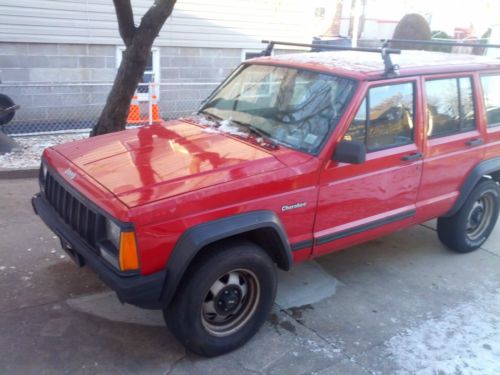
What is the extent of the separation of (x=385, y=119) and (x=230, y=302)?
1.80 metres

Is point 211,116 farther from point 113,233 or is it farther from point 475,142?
point 475,142

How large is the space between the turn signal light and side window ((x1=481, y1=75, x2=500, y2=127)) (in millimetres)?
3476

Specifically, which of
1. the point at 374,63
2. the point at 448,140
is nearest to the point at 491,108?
the point at 448,140

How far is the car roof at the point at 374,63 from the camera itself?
12.5ft

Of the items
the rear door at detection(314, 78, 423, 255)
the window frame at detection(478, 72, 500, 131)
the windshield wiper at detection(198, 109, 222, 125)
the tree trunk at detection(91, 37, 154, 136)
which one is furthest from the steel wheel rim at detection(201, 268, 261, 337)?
the tree trunk at detection(91, 37, 154, 136)

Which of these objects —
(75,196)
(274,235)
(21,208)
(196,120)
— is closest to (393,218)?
(274,235)

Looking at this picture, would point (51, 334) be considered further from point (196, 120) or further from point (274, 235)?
point (196, 120)

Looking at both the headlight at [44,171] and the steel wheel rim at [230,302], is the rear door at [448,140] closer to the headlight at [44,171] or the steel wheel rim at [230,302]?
the steel wheel rim at [230,302]

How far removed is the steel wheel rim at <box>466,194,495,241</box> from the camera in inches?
196

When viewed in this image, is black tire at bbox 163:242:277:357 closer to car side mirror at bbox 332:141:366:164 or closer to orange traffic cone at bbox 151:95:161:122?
car side mirror at bbox 332:141:366:164

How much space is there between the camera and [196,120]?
14.2ft

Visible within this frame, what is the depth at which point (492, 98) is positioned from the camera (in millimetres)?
4711

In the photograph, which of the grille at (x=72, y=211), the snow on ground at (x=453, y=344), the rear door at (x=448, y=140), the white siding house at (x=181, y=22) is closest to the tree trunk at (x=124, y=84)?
the grille at (x=72, y=211)

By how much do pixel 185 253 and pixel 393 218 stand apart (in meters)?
1.91
